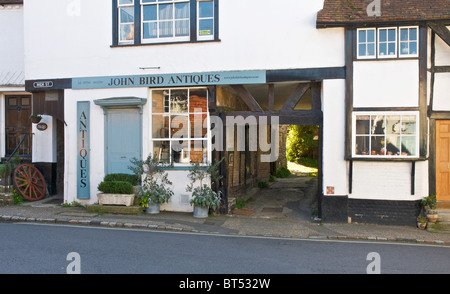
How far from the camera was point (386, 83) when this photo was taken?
32.2 ft

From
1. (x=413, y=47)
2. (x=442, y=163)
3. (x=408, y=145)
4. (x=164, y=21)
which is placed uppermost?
(x=164, y=21)

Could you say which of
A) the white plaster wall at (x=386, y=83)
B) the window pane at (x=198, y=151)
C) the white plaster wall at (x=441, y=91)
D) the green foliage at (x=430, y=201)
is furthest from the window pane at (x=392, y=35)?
the window pane at (x=198, y=151)

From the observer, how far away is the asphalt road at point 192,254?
19.8 feet

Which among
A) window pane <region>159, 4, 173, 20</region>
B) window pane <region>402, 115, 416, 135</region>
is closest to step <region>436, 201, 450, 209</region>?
window pane <region>402, 115, 416, 135</region>

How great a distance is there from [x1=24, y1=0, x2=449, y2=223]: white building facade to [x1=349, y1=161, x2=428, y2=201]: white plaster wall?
0.03m

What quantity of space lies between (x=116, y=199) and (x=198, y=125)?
3.08m

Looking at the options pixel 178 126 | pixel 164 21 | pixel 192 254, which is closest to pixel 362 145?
pixel 178 126

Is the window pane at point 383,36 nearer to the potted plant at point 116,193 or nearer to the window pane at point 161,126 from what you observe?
the window pane at point 161,126

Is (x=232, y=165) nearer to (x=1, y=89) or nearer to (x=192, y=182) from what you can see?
(x=192, y=182)

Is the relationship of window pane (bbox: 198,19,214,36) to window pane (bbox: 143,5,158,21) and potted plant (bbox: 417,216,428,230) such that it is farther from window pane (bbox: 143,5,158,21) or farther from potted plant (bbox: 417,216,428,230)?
potted plant (bbox: 417,216,428,230)

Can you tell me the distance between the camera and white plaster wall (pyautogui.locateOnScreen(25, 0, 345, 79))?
10.3 m

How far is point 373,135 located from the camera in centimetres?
992

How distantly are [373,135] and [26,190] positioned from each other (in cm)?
1029

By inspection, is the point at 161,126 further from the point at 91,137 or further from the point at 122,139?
the point at 91,137
